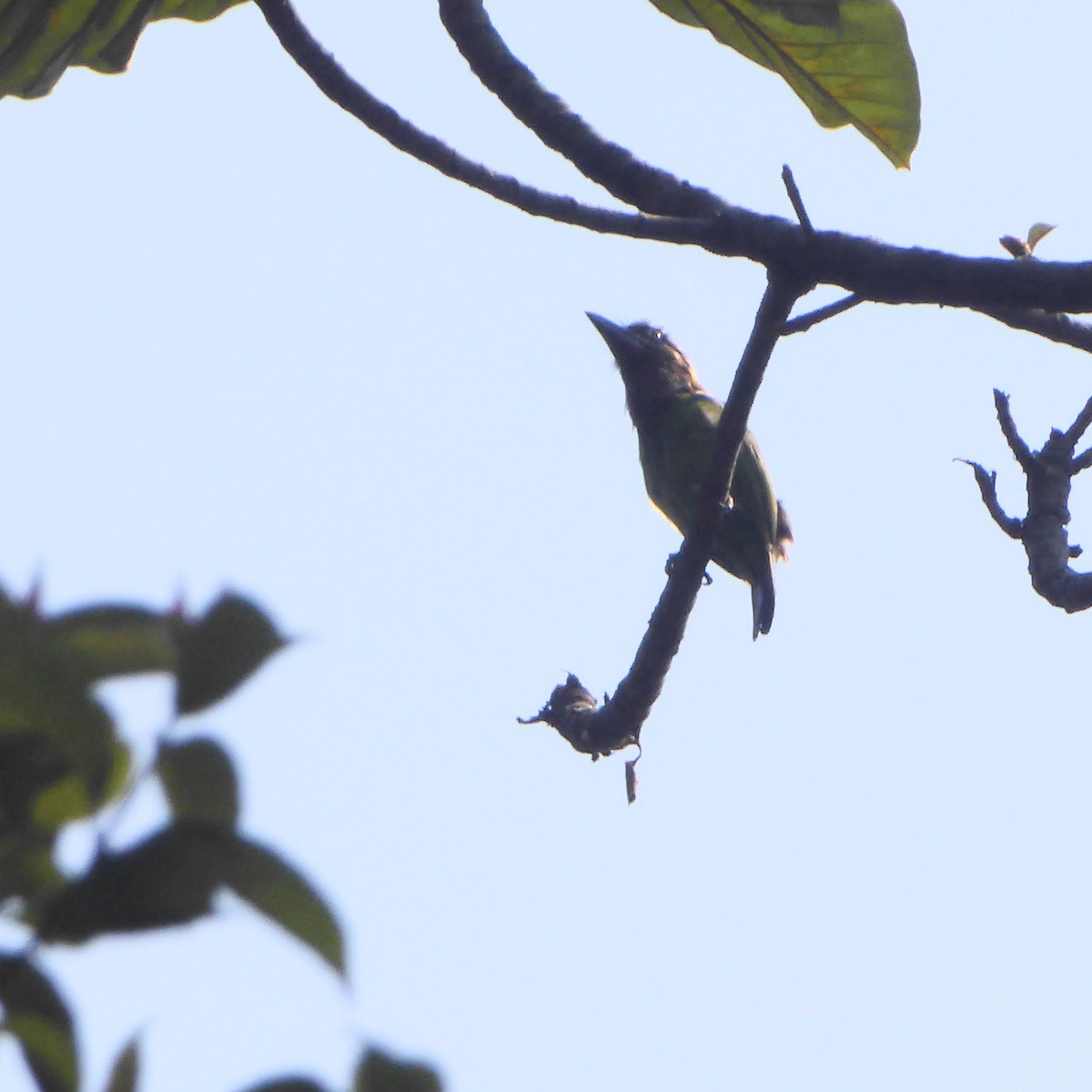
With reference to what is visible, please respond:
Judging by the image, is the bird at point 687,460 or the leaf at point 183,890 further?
the bird at point 687,460

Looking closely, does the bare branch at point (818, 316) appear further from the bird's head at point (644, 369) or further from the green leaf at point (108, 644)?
the bird's head at point (644, 369)

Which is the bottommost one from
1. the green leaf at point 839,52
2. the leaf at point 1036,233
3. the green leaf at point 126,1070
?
the green leaf at point 126,1070

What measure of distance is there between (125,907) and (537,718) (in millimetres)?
4045

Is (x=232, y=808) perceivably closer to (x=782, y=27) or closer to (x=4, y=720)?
(x=4, y=720)

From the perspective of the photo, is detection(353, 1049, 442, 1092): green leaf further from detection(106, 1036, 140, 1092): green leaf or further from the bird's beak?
the bird's beak

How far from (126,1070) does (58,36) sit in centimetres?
266

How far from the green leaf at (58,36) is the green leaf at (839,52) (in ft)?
3.54

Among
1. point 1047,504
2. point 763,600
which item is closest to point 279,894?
point 1047,504

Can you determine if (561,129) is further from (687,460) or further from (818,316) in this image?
(687,460)

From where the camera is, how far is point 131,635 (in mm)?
690

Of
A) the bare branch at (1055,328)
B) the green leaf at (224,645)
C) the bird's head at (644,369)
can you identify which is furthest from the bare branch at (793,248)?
the bird's head at (644,369)

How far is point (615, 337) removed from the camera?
6.86m

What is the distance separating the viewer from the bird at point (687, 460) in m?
6.27

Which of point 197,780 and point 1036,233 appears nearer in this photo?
point 197,780
